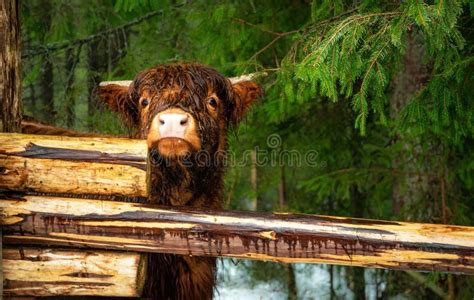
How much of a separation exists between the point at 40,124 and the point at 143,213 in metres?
2.77

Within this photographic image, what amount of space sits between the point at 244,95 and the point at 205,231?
2.08 meters

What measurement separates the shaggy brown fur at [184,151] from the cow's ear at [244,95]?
0.23m

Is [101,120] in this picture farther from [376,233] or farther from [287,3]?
[376,233]

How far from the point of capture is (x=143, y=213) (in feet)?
11.8

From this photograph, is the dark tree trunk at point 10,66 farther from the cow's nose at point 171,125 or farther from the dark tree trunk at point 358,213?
the dark tree trunk at point 358,213

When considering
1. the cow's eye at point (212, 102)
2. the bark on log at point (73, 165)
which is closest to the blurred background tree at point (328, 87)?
the cow's eye at point (212, 102)

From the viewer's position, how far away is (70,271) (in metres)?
3.63

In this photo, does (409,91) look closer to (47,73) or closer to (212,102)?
(212,102)

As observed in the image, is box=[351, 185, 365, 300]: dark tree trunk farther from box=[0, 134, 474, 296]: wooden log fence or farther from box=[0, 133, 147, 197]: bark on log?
box=[0, 133, 147, 197]: bark on log

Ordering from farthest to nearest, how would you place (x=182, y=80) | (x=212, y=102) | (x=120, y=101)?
(x=120, y=101) → (x=212, y=102) → (x=182, y=80)

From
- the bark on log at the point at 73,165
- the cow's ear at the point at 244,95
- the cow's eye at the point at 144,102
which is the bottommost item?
the bark on log at the point at 73,165

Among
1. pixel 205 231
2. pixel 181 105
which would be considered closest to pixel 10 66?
pixel 181 105

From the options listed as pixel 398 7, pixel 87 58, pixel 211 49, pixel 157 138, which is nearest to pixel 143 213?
pixel 157 138

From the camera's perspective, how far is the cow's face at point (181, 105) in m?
4.21
